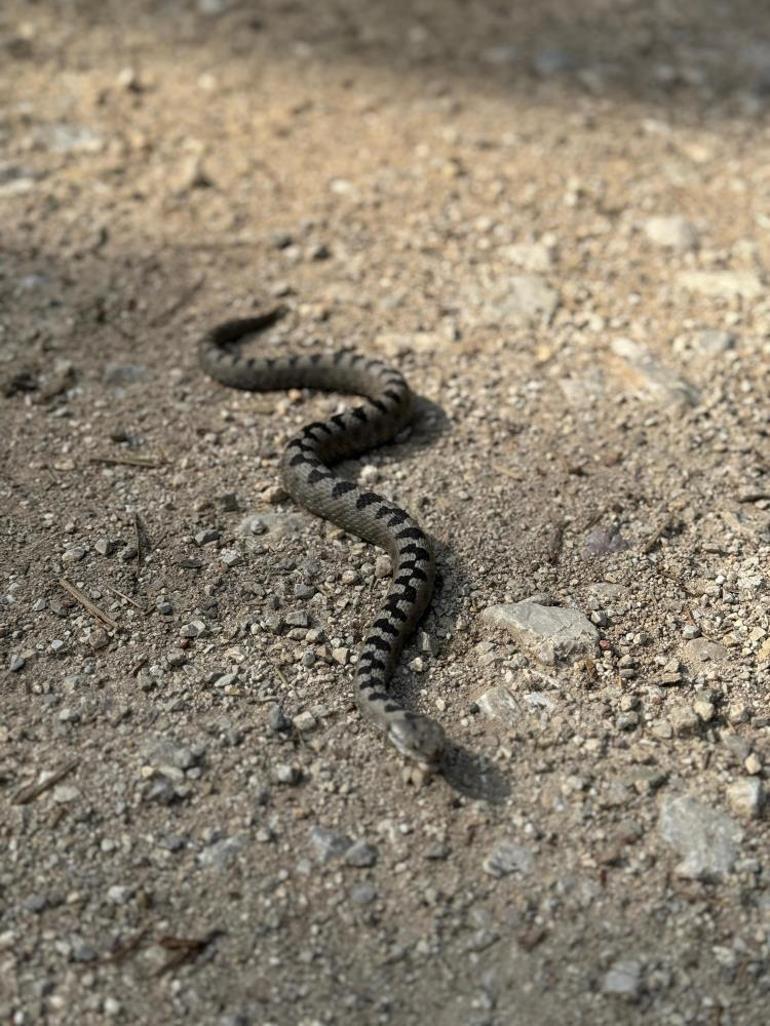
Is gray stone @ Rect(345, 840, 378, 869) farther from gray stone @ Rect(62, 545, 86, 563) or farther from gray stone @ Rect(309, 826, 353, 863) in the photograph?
gray stone @ Rect(62, 545, 86, 563)

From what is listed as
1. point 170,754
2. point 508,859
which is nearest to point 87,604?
point 170,754

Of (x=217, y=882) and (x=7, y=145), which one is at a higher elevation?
(x=7, y=145)

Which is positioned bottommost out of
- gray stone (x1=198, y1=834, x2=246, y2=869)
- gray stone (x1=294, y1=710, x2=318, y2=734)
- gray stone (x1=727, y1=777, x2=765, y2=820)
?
gray stone (x1=198, y1=834, x2=246, y2=869)

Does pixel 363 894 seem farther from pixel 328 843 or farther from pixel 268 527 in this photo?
pixel 268 527

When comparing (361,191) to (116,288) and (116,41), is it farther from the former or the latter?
(116,41)

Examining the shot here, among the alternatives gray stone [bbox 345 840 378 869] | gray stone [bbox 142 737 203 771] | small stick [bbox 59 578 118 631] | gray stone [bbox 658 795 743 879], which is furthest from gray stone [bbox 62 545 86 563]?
gray stone [bbox 658 795 743 879]

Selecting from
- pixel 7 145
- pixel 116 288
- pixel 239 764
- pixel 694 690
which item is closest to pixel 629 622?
pixel 694 690
